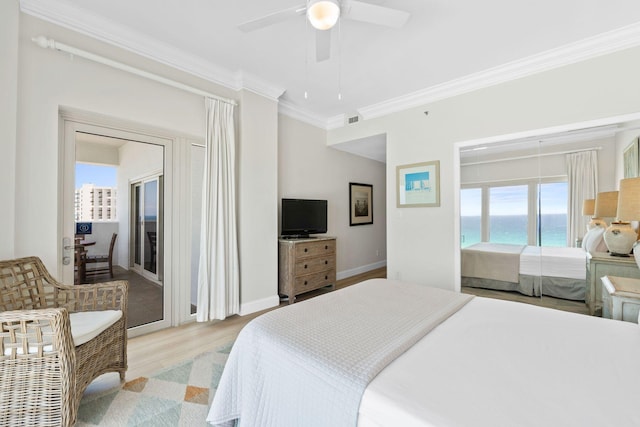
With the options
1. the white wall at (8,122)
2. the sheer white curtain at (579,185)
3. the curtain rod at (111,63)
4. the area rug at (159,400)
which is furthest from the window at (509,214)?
the white wall at (8,122)

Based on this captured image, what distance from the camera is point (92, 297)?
78.4 inches

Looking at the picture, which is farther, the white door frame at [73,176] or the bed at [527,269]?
the bed at [527,269]

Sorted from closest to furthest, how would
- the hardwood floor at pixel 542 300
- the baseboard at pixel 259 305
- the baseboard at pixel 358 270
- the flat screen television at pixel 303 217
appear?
the hardwood floor at pixel 542 300
the baseboard at pixel 259 305
the flat screen television at pixel 303 217
the baseboard at pixel 358 270

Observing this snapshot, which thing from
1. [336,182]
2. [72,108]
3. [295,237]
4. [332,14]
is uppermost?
[332,14]

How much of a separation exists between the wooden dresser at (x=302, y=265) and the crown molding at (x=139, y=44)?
2.03m

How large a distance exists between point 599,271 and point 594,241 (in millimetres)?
285

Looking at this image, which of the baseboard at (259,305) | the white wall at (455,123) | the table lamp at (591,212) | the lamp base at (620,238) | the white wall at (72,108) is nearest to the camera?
the white wall at (72,108)

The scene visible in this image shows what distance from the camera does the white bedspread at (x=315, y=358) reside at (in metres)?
0.99

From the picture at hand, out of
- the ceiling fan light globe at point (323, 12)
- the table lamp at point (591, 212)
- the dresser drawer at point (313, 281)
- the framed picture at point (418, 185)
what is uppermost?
the ceiling fan light globe at point (323, 12)

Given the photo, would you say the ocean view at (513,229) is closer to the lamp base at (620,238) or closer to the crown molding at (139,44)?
the lamp base at (620,238)

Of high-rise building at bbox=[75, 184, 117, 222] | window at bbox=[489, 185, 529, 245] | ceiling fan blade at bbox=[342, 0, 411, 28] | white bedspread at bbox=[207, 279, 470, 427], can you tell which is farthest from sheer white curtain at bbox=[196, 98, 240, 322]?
window at bbox=[489, 185, 529, 245]

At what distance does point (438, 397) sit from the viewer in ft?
2.86

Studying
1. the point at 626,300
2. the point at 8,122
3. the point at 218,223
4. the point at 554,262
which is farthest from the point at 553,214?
the point at 8,122

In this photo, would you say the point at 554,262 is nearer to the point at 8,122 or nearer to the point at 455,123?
the point at 455,123
